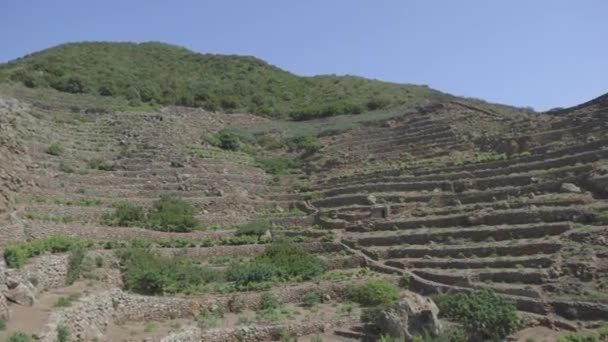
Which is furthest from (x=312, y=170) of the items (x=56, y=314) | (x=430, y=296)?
(x=56, y=314)

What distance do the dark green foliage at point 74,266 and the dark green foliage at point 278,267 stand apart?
18.4ft

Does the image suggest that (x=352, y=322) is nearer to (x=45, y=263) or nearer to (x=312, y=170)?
(x=45, y=263)

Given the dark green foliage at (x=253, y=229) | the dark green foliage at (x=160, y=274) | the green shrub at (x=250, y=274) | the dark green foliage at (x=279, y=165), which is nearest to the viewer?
the dark green foliage at (x=160, y=274)

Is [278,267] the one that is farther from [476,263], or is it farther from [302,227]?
[476,263]

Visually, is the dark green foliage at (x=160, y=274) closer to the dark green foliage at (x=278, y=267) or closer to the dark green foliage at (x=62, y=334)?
the dark green foliage at (x=278, y=267)

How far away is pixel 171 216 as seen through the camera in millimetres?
31984

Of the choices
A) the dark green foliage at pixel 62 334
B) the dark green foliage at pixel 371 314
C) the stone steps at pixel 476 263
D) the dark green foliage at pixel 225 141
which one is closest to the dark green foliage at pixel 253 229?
the stone steps at pixel 476 263

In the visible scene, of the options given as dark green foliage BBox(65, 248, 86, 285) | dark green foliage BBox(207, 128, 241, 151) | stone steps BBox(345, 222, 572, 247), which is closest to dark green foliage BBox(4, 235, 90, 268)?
dark green foliage BBox(65, 248, 86, 285)

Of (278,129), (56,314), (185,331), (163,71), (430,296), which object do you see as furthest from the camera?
(163,71)

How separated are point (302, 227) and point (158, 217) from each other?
6.76 m

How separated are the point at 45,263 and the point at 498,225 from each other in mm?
17359

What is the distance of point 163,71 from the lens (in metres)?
69.9

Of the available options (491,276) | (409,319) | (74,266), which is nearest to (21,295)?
(74,266)

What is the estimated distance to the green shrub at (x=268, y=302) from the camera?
24.9 meters
